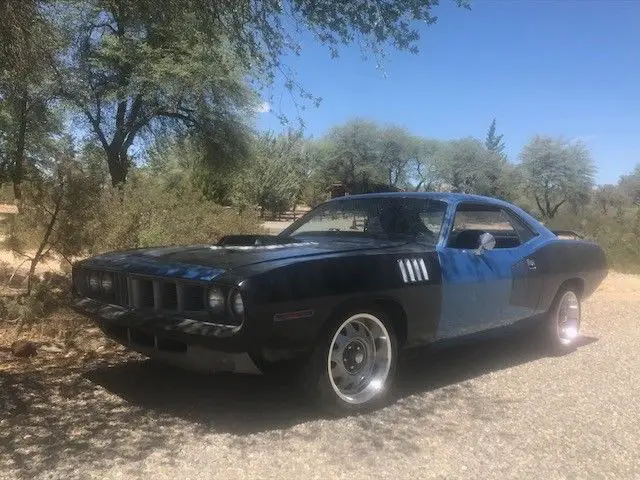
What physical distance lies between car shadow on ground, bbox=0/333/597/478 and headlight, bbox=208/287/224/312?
2.40 feet

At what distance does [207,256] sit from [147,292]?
1.46 ft

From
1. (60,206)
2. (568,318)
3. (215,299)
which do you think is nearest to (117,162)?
(60,206)

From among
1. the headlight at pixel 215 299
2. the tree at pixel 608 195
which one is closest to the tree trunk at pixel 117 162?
the headlight at pixel 215 299

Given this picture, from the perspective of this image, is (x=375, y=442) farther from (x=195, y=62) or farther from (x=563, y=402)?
(x=195, y=62)

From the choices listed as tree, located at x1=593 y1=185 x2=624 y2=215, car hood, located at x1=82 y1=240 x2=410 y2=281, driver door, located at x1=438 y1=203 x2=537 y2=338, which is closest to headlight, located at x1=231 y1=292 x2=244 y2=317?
car hood, located at x1=82 y1=240 x2=410 y2=281

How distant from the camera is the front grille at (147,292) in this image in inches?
147

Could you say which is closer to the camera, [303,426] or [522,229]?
[303,426]

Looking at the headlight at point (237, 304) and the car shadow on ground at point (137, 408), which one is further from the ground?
the headlight at point (237, 304)

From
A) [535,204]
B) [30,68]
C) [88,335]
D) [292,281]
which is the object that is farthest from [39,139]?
[535,204]

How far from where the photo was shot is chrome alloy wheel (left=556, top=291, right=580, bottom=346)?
5984mm

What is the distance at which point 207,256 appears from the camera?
407 cm

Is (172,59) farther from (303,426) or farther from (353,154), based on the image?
(353,154)

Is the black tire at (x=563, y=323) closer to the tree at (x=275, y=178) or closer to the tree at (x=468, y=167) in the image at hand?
the tree at (x=275, y=178)

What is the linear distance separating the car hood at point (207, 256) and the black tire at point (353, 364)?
1.61 ft
